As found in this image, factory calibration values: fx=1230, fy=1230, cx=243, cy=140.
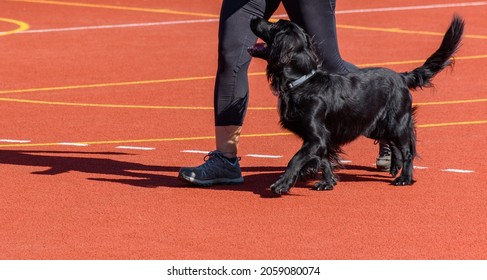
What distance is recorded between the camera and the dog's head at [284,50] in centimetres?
814

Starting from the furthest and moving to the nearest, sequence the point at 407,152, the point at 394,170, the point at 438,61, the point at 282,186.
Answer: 1. the point at 438,61
2. the point at 394,170
3. the point at 407,152
4. the point at 282,186

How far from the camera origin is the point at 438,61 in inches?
352

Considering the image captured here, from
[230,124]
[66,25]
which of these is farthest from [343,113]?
[66,25]

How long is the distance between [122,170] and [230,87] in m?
1.15

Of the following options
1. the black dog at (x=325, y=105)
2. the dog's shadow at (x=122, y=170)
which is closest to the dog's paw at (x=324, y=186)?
the black dog at (x=325, y=105)

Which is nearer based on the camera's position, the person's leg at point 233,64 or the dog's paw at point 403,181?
the person's leg at point 233,64

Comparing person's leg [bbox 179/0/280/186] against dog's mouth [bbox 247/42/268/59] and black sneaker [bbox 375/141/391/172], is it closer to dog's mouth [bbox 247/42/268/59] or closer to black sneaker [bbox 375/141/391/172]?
dog's mouth [bbox 247/42/268/59]

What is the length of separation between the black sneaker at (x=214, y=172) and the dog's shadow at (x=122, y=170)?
2.0 inches

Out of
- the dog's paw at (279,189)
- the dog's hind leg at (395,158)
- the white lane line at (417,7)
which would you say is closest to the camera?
the dog's paw at (279,189)

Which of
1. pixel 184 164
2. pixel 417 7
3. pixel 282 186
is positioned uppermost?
pixel 282 186

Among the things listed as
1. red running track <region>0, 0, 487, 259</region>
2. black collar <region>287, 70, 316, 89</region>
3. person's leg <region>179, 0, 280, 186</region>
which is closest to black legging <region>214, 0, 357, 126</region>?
person's leg <region>179, 0, 280, 186</region>

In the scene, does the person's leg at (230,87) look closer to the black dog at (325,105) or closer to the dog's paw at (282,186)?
the black dog at (325,105)

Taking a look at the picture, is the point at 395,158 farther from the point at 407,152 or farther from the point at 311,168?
the point at 311,168

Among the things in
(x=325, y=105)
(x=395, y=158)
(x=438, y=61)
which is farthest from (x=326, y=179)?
(x=438, y=61)
